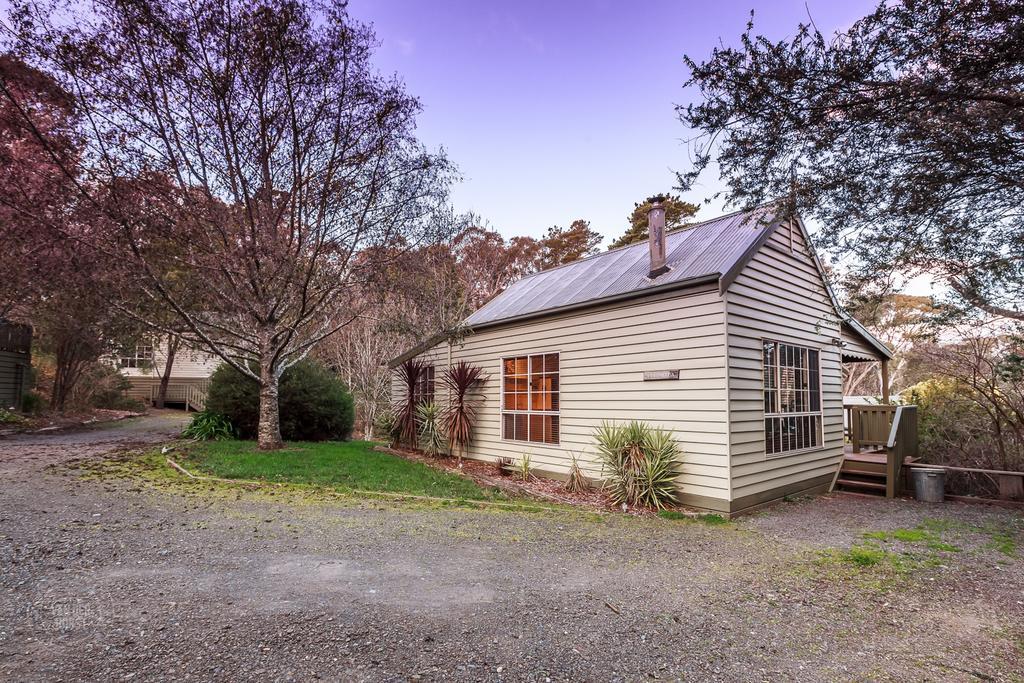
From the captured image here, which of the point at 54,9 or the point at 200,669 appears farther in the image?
the point at 54,9

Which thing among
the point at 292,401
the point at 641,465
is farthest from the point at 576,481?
the point at 292,401

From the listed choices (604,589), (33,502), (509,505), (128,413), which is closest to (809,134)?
(604,589)

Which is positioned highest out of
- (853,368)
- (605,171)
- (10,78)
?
(605,171)

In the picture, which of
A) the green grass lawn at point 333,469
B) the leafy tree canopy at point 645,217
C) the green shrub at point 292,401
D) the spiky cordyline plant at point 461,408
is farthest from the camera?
the leafy tree canopy at point 645,217

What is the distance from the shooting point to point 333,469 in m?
8.42

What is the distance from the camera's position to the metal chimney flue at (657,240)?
7909 millimetres

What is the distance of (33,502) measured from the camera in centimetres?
588

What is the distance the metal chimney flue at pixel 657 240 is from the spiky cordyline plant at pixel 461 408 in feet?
13.5

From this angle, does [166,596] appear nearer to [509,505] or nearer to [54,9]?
[509,505]

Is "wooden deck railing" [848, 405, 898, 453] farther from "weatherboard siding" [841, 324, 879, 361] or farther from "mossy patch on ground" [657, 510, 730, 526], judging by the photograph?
"mossy patch on ground" [657, 510, 730, 526]

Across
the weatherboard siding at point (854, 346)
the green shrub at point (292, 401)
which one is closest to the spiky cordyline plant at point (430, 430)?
the green shrub at point (292, 401)

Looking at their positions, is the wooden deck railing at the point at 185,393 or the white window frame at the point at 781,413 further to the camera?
the wooden deck railing at the point at 185,393

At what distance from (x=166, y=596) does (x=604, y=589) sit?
2.99 m

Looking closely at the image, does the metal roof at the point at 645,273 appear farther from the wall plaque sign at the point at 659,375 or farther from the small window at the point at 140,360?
the small window at the point at 140,360
